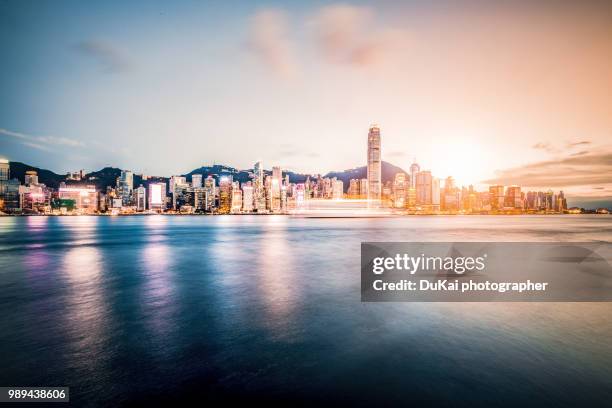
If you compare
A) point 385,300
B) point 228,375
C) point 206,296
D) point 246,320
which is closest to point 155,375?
point 228,375

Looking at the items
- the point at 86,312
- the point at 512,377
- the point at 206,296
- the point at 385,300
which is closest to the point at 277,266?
the point at 206,296

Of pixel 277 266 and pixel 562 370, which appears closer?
pixel 562 370

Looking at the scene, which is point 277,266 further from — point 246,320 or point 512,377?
point 512,377

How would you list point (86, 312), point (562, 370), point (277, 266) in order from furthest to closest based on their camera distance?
point (277, 266) < point (86, 312) < point (562, 370)

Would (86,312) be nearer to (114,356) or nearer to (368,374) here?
(114,356)

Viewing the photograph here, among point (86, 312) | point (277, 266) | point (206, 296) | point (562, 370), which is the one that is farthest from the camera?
point (277, 266)

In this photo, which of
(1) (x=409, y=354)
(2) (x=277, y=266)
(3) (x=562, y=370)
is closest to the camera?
(3) (x=562, y=370)

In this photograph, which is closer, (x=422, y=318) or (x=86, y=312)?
(x=422, y=318)

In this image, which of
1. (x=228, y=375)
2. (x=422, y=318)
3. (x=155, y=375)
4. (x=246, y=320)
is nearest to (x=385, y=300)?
(x=422, y=318)

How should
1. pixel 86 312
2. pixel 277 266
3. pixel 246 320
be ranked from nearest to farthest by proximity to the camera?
1. pixel 246 320
2. pixel 86 312
3. pixel 277 266
